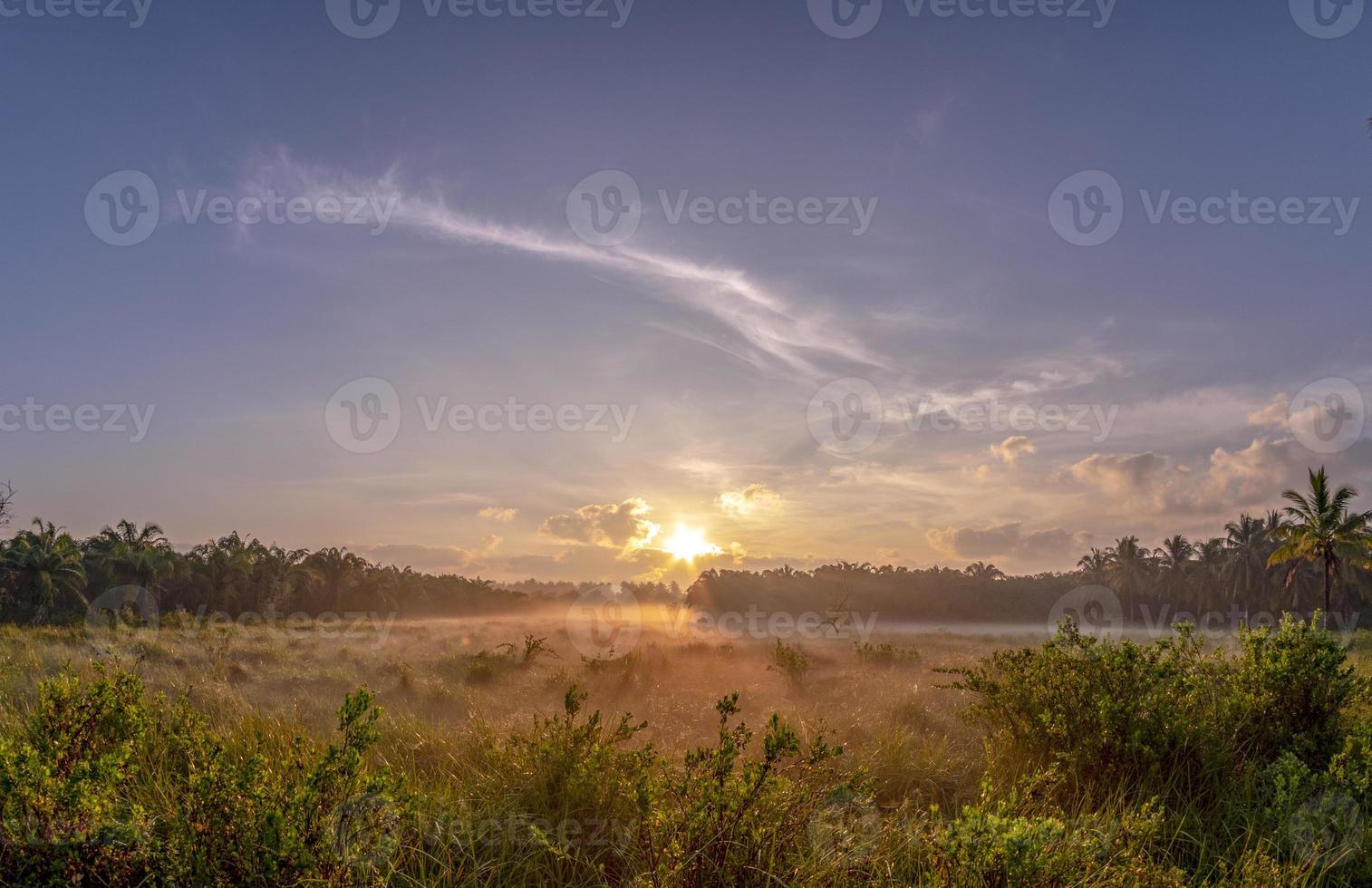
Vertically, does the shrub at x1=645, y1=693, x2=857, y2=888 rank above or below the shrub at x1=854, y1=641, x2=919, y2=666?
above

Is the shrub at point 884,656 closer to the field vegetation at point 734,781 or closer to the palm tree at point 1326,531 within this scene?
the field vegetation at point 734,781

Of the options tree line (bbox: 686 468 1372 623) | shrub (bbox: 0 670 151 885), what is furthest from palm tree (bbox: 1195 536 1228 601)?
shrub (bbox: 0 670 151 885)

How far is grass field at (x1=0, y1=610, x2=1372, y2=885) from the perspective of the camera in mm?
3490

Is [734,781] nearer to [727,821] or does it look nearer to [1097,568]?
[727,821]

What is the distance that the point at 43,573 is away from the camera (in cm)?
4097

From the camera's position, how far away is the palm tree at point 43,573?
41.2 m

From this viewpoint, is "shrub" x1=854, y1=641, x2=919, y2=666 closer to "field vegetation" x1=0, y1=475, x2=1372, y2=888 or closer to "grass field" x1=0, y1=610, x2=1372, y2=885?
"field vegetation" x1=0, y1=475, x2=1372, y2=888

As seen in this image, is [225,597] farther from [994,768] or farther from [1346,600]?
[1346,600]

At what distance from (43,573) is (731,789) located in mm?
52581

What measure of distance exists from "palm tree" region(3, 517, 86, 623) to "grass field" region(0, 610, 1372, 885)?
43.1m

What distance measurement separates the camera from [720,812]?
3.74 m

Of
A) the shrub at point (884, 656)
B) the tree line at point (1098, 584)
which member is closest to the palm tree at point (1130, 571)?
the tree line at point (1098, 584)

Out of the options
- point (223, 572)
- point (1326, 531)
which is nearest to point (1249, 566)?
point (1326, 531)

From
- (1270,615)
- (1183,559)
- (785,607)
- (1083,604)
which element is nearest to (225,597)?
(785,607)
